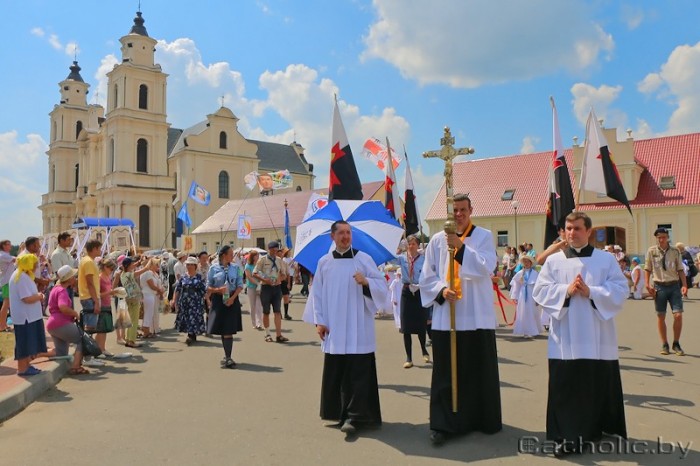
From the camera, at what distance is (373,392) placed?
19.2 ft

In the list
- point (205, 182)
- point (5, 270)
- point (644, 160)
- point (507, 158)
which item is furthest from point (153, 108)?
point (5, 270)

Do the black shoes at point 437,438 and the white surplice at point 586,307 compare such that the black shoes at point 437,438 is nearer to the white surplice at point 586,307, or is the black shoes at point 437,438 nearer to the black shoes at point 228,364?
the white surplice at point 586,307

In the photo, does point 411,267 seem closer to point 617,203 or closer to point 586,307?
point 586,307

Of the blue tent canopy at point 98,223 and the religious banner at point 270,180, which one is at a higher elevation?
the religious banner at point 270,180

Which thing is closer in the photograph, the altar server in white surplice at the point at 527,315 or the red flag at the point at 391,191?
the altar server in white surplice at the point at 527,315

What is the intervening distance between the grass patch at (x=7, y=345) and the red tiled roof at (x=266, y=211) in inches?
1350

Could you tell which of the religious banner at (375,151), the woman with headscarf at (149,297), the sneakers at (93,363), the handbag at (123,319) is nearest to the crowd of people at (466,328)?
the sneakers at (93,363)

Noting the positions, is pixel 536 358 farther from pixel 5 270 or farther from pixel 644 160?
pixel 644 160

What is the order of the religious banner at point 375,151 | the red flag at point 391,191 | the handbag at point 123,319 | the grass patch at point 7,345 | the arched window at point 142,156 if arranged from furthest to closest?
the arched window at point 142,156
the religious banner at point 375,151
the red flag at point 391,191
the handbag at point 123,319
the grass patch at point 7,345

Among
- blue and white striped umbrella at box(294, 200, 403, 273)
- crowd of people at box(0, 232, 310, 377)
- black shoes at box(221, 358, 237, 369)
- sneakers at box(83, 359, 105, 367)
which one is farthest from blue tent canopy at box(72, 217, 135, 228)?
blue and white striped umbrella at box(294, 200, 403, 273)

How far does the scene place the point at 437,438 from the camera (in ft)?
17.1

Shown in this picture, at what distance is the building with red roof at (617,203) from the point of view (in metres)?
33.2

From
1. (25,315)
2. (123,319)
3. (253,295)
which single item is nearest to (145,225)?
(253,295)

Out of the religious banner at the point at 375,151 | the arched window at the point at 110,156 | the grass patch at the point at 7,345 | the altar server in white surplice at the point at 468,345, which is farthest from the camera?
the arched window at the point at 110,156
